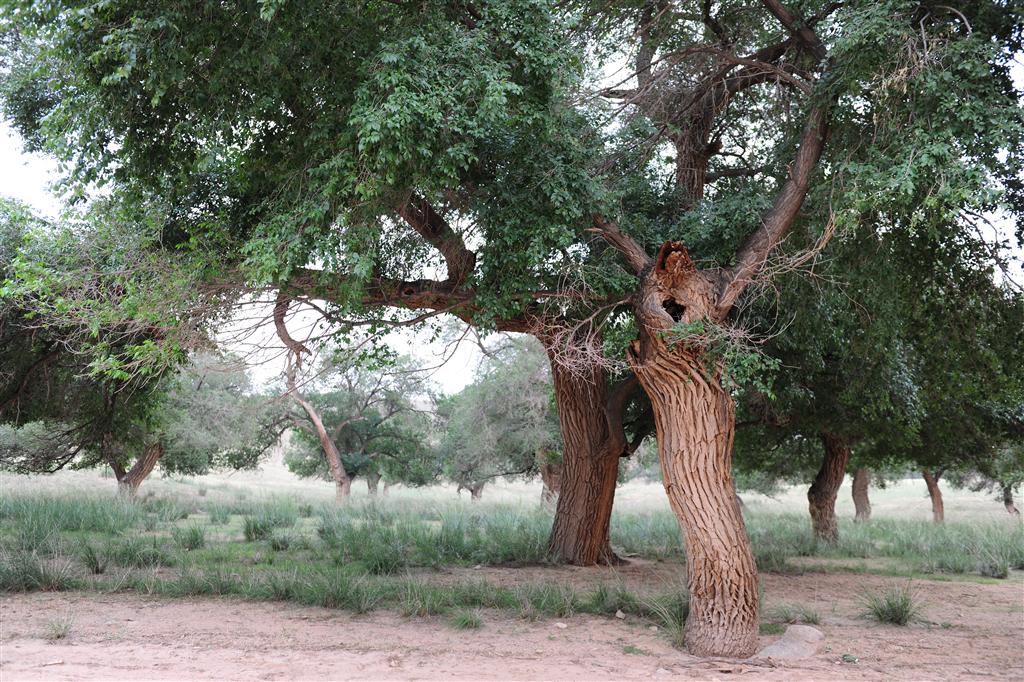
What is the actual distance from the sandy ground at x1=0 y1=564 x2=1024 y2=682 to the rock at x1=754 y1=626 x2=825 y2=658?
0.41 feet

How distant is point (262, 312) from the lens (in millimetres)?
8656

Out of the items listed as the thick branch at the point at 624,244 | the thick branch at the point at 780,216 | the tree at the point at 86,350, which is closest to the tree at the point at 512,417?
the tree at the point at 86,350

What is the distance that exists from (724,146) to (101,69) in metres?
8.81

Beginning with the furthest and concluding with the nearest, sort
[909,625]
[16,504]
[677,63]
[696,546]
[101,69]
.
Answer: [16,504]
[677,63]
[909,625]
[696,546]
[101,69]

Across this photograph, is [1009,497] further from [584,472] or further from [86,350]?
[86,350]

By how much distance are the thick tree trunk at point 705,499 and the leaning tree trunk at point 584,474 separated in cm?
435

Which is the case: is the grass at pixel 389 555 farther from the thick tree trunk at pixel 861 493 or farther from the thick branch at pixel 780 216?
the thick tree trunk at pixel 861 493

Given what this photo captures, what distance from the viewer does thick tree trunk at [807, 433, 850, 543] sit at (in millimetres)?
17781

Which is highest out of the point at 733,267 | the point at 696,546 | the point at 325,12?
the point at 325,12

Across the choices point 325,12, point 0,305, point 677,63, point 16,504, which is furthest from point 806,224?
point 16,504

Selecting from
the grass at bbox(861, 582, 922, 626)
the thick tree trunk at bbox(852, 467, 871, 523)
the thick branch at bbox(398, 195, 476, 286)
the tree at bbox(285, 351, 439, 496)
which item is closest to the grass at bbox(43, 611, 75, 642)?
the thick branch at bbox(398, 195, 476, 286)

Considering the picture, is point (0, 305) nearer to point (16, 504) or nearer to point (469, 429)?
point (16, 504)

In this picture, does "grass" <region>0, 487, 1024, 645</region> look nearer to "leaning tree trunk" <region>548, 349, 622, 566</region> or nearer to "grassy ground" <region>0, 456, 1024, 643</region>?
"grassy ground" <region>0, 456, 1024, 643</region>

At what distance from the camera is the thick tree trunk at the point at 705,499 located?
7770 mm
